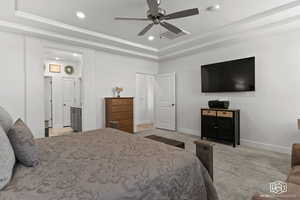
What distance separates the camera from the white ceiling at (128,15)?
2531 millimetres

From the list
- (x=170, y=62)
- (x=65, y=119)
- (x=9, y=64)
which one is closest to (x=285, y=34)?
(x=170, y=62)

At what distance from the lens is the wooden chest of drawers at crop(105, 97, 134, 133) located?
4.44 meters

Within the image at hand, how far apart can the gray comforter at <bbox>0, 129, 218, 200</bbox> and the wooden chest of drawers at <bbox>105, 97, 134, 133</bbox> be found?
276 cm

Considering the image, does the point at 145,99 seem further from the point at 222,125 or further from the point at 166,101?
the point at 222,125

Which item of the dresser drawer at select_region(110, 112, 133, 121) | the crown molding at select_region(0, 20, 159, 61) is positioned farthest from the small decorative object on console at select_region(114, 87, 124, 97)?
the crown molding at select_region(0, 20, 159, 61)

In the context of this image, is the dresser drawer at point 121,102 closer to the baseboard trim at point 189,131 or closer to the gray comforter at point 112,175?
the baseboard trim at point 189,131

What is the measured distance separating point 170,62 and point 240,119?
123 inches

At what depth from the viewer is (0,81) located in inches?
126

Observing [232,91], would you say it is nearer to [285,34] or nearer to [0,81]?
[285,34]

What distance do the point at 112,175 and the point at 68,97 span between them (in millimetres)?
6332

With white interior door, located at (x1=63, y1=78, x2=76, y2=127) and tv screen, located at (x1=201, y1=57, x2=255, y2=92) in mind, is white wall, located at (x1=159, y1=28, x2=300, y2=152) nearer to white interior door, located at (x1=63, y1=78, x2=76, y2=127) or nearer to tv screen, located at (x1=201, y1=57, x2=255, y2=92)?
tv screen, located at (x1=201, y1=57, x2=255, y2=92)

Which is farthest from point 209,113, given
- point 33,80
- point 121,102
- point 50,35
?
point 33,80

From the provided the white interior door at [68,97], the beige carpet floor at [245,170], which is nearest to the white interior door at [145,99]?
the white interior door at [68,97]

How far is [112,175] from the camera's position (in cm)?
104
